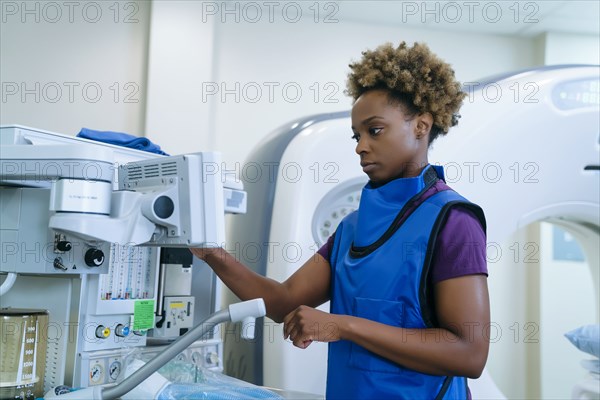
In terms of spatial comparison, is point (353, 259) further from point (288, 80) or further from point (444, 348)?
point (288, 80)

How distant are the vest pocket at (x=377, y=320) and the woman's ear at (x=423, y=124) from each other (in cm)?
39

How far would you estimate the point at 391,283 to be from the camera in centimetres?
126

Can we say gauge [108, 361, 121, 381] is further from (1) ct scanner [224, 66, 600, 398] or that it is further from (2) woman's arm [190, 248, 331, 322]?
(1) ct scanner [224, 66, 600, 398]

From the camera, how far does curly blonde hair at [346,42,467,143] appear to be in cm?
137

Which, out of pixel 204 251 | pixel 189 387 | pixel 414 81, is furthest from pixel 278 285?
pixel 414 81

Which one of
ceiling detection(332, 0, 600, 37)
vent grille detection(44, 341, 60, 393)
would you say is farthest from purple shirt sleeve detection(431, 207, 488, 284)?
ceiling detection(332, 0, 600, 37)

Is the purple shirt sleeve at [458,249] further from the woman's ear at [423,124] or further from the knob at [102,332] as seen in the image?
the knob at [102,332]

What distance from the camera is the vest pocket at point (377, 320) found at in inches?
49.1

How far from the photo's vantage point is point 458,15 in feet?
12.4

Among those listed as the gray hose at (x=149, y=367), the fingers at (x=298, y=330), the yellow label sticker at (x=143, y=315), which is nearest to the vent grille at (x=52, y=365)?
the yellow label sticker at (x=143, y=315)

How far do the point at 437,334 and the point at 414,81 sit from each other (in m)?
0.55

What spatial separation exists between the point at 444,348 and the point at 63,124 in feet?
9.11

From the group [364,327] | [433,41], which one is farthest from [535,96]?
[433,41]

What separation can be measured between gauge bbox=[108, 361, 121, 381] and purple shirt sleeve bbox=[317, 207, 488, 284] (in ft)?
3.00
